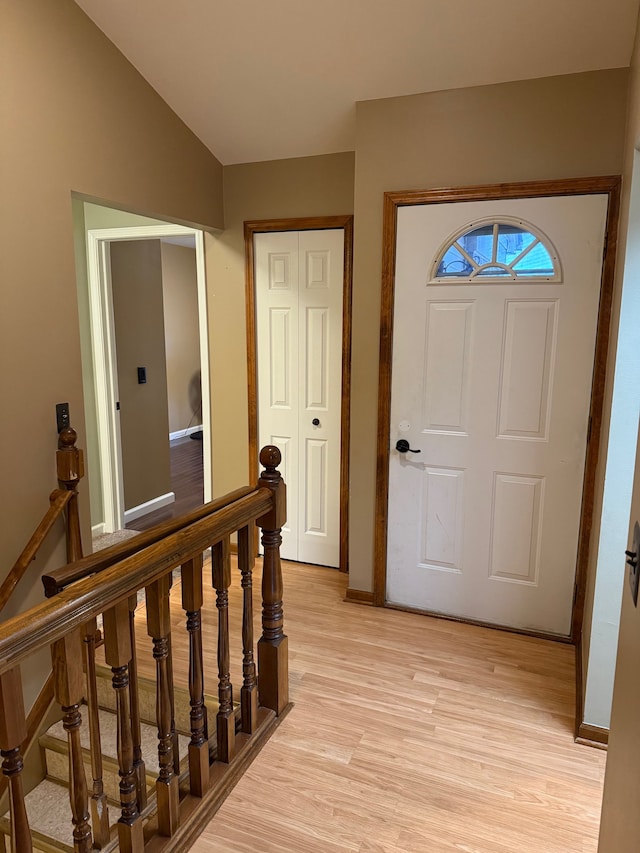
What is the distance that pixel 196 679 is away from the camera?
5.75 ft

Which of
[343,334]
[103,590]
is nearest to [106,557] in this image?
[103,590]

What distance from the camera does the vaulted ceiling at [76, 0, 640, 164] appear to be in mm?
2199

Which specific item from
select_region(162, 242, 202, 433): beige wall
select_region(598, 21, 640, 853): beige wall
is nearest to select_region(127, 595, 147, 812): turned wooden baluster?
select_region(598, 21, 640, 853): beige wall

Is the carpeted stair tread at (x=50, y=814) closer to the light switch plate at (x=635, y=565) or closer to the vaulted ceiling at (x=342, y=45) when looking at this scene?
the light switch plate at (x=635, y=565)

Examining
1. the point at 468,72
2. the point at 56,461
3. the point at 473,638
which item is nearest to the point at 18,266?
the point at 56,461

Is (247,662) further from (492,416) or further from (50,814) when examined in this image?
(492,416)

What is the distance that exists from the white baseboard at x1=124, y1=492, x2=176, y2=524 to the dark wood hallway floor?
3cm

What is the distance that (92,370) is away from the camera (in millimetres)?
4102

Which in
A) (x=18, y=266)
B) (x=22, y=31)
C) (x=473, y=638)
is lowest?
(x=473, y=638)

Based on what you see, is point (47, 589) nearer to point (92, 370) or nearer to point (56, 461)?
point (56, 461)

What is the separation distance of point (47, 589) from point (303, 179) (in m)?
2.65

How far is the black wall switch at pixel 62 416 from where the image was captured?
7.89ft

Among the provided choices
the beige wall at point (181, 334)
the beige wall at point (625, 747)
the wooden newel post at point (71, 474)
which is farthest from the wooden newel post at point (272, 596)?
the beige wall at point (181, 334)

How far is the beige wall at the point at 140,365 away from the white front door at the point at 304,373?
1341mm
